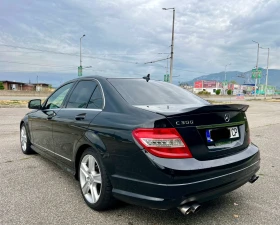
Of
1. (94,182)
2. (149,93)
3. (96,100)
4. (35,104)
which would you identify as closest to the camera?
(94,182)

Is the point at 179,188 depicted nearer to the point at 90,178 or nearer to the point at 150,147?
the point at 150,147

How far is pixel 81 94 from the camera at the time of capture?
3.70m

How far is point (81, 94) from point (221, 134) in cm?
203

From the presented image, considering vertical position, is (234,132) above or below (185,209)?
above

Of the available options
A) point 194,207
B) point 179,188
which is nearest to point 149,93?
point 179,188

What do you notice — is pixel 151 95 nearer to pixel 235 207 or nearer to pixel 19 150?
pixel 235 207

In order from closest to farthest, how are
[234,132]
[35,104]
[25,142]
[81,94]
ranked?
[234,132]
[81,94]
[35,104]
[25,142]

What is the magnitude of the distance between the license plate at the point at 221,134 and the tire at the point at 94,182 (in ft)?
3.83

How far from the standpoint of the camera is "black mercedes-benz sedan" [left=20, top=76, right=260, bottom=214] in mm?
2340

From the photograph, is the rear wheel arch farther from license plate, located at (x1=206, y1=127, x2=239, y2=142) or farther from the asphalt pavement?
license plate, located at (x1=206, y1=127, x2=239, y2=142)

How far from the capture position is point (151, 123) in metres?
2.41

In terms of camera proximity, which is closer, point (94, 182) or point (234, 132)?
point (234, 132)

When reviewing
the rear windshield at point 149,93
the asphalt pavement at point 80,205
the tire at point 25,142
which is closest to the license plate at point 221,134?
the rear windshield at point 149,93

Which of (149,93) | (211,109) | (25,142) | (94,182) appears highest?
(149,93)
